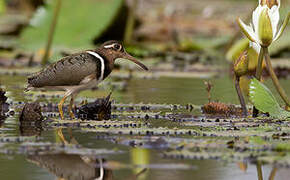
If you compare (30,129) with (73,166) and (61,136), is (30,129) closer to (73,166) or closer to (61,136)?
(61,136)

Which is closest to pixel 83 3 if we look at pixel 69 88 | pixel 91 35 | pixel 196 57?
pixel 91 35

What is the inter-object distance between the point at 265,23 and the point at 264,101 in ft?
1.71

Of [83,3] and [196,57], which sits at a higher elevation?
[83,3]

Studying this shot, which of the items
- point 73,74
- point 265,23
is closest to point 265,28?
point 265,23

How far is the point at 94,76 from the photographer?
5.24m

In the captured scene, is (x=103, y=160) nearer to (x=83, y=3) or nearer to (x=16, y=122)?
(x=16, y=122)

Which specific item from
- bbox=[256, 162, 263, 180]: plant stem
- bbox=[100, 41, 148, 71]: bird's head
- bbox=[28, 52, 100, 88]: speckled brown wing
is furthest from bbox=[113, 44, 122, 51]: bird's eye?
bbox=[256, 162, 263, 180]: plant stem

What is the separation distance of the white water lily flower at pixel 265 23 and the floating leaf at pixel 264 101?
289 mm

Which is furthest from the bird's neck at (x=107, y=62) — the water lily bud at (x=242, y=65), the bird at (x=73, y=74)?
the water lily bud at (x=242, y=65)

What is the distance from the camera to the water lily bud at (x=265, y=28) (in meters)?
4.96

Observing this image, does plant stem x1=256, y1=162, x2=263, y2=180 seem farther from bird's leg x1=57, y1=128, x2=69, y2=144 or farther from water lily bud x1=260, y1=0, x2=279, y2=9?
water lily bud x1=260, y1=0, x2=279, y2=9

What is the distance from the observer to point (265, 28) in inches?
197

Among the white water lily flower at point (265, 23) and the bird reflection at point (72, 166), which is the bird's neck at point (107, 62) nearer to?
the white water lily flower at point (265, 23)

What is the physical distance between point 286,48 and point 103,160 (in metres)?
8.24
